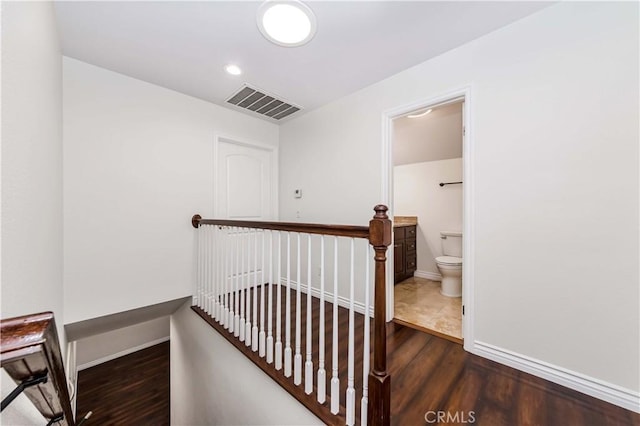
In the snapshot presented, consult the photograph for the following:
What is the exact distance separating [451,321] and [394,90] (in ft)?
7.20

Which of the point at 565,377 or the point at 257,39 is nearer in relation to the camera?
the point at 565,377

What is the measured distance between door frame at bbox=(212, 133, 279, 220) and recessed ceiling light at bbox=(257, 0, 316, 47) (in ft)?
4.58

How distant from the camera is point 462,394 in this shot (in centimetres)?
137

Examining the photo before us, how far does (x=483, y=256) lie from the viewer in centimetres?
171

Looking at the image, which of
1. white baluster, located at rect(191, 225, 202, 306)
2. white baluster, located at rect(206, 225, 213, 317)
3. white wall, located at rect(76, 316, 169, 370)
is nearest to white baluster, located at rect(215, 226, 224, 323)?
white baluster, located at rect(206, 225, 213, 317)

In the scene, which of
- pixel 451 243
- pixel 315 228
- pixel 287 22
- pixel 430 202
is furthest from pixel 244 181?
pixel 451 243

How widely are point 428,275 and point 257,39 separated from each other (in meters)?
3.82

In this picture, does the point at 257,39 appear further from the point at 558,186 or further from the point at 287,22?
the point at 558,186

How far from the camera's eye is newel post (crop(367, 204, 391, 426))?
1003 millimetres

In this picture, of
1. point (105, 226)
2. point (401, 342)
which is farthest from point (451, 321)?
point (105, 226)

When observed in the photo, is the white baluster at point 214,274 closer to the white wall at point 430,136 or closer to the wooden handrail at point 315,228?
the wooden handrail at point 315,228

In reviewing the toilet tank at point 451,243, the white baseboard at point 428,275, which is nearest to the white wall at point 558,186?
the toilet tank at point 451,243

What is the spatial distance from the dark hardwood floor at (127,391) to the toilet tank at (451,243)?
4.46 metres

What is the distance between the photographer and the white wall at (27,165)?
71 centimetres
